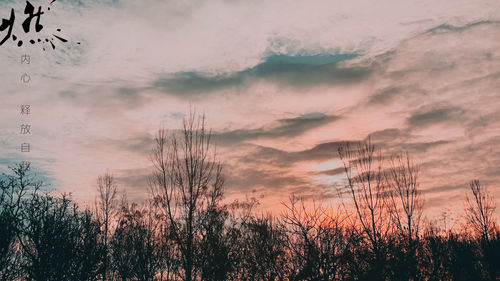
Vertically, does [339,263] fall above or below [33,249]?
below

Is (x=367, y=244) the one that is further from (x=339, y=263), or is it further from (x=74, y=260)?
(x=74, y=260)

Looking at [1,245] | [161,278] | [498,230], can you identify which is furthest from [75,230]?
[498,230]

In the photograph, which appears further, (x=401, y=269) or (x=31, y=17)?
(x=401, y=269)

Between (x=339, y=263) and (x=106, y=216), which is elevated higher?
(x=106, y=216)

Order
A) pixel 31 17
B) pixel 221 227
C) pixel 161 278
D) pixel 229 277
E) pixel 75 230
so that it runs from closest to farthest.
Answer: pixel 31 17, pixel 75 230, pixel 221 227, pixel 229 277, pixel 161 278

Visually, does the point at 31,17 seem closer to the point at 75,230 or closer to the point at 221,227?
the point at 75,230

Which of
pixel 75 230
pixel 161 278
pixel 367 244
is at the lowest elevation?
pixel 161 278

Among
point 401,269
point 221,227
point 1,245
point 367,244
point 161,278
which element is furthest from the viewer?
point 161,278

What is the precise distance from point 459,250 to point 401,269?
852 inches

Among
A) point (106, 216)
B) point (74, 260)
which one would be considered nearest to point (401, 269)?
point (74, 260)

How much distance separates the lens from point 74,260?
699 inches

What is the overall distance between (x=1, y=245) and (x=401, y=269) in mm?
23050

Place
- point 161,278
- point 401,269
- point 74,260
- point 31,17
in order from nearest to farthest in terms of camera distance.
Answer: point 31,17
point 401,269
point 74,260
point 161,278

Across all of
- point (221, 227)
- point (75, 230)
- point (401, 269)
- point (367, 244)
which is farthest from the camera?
point (221, 227)
